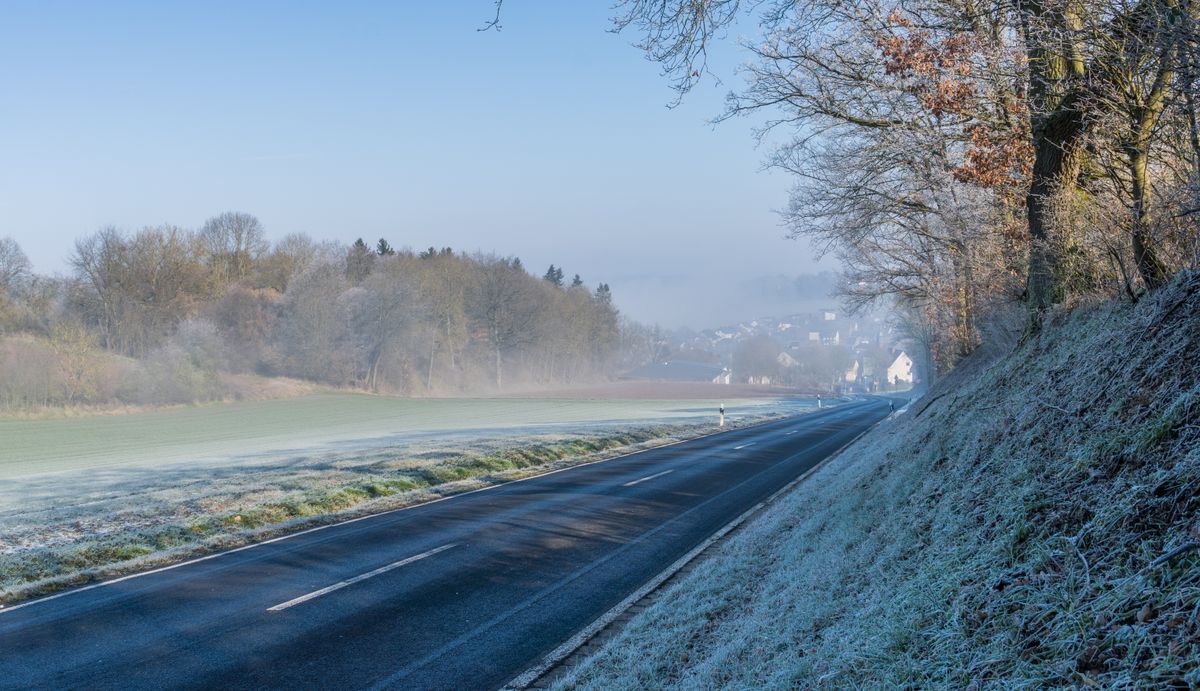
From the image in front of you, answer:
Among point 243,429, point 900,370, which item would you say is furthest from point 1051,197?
point 900,370

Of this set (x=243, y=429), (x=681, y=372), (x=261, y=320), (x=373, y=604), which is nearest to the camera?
(x=373, y=604)

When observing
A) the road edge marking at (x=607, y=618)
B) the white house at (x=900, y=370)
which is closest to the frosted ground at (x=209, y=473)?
the road edge marking at (x=607, y=618)

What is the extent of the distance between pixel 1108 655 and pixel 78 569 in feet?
39.7

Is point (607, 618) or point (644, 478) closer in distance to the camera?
point (607, 618)

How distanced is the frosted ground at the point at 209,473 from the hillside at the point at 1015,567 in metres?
8.98

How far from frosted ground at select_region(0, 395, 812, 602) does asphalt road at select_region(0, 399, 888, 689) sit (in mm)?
1670

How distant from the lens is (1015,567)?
3.94 meters

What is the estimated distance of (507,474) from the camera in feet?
66.5

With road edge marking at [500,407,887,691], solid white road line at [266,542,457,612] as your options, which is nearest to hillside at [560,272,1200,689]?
road edge marking at [500,407,887,691]

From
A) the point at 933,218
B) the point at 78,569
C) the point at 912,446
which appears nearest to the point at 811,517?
the point at 912,446

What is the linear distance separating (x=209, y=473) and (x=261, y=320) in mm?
57440

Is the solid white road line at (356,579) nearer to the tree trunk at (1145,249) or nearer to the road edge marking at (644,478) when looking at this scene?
the road edge marking at (644,478)

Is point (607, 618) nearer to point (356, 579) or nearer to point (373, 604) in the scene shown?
point (373, 604)

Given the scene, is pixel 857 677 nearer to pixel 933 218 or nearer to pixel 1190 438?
pixel 1190 438
